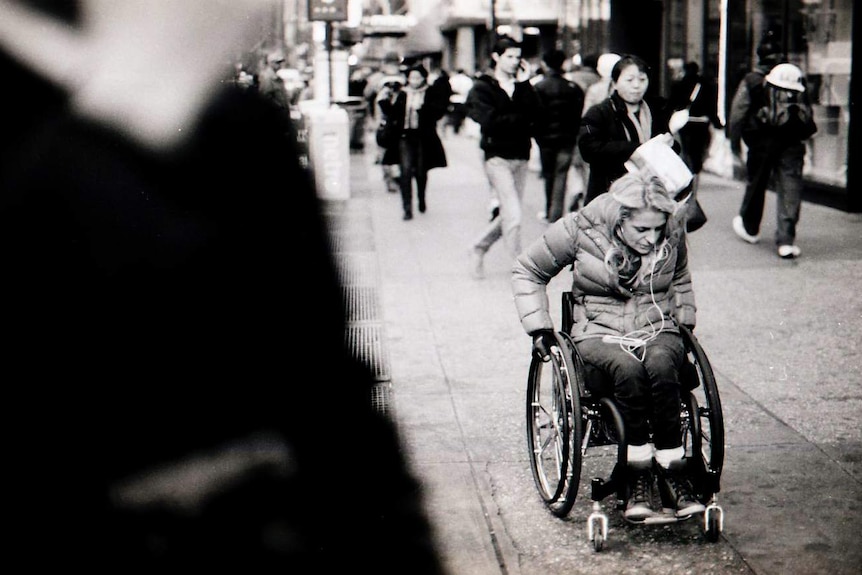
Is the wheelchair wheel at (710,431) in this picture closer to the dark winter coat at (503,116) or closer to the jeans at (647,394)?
the jeans at (647,394)

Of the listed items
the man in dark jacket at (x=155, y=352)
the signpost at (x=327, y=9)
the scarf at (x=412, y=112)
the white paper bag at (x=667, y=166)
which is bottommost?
the man in dark jacket at (x=155, y=352)

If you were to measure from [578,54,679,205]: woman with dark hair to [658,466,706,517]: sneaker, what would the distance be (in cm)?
238

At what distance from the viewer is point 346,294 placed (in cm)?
968

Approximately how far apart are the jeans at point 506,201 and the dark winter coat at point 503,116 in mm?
77

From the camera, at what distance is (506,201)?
9984 millimetres

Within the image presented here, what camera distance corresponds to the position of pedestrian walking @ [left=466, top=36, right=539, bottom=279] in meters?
10.0

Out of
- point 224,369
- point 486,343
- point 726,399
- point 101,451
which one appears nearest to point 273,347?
point 224,369

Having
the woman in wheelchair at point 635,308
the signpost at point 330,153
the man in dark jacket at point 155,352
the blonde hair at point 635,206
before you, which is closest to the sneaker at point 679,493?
the woman in wheelchair at point 635,308

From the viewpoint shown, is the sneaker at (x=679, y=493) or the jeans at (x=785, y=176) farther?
the jeans at (x=785, y=176)

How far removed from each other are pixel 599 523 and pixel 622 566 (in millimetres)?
182

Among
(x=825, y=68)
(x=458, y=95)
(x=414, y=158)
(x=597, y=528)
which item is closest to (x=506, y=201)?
(x=414, y=158)

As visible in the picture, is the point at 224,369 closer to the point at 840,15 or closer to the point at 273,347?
the point at 273,347

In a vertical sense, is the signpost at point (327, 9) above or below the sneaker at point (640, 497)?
above

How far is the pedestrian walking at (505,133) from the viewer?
10039 millimetres
